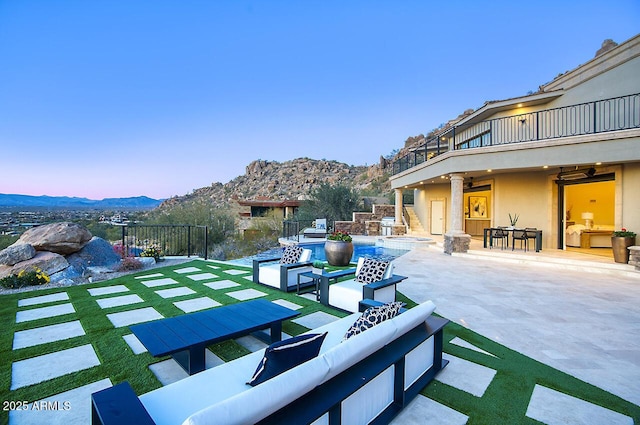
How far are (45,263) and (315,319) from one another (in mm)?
6347

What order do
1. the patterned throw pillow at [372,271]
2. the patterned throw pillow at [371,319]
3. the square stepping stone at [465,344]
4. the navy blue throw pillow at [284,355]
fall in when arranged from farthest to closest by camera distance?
1. the patterned throw pillow at [372,271]
2. the square stepping stone at [465,344]
3. the patterned throw pillow at [371,319]
4. the navy blue throw pillow at [284,355]

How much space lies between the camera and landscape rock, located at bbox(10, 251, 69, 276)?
20.9 ft

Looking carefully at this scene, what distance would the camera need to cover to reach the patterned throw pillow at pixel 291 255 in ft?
20.5

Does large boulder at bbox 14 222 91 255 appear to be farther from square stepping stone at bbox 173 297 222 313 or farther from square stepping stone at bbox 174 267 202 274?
square stepping stone at bbox 173 297 222 313

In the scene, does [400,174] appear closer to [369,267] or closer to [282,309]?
[369,267]

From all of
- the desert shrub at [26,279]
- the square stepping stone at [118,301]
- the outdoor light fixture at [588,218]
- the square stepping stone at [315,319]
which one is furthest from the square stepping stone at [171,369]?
the outdoor light fixture at [588,218]

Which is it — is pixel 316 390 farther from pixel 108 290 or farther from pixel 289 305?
pixel 108 290

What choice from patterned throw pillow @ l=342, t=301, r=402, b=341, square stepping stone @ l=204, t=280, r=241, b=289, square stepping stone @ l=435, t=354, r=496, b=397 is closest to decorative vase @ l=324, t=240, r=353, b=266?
square stepping stone @ l=204, t=280, r=241, b=289

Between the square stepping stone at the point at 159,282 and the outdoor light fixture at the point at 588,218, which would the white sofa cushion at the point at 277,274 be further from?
the outdoor light fixture at the point at 588,218

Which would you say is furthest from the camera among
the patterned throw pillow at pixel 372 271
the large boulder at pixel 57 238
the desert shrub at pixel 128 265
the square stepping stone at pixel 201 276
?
the desert shrub at pixel 128 265

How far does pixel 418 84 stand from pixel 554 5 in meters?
8.07

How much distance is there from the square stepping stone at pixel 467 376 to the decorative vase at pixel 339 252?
512 cm

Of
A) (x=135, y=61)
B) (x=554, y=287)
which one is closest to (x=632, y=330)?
(x=554, y=287)

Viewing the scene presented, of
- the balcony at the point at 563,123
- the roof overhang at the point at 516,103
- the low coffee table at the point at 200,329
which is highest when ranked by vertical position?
the roof overhang at the point at 516,103
